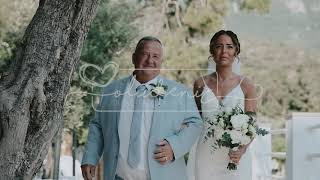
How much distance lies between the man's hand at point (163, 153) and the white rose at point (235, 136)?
0.61m

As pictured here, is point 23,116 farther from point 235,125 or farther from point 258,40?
point 258,40

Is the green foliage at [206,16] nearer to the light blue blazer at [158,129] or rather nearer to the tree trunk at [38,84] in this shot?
the light blue blazer at [158,129]

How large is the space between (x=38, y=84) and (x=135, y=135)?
53cm

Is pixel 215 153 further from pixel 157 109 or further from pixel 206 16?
pixel 206 16

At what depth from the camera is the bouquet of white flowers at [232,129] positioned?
3.81m

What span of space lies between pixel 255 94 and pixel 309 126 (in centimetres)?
88

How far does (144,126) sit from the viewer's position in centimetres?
336

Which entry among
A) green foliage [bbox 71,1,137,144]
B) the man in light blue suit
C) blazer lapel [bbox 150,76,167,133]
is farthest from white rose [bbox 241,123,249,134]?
green foliage [bbox 71,1,137,144]

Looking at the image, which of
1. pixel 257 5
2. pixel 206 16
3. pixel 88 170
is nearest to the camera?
pixel 88 170

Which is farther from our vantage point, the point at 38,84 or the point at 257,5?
the point at 257,5

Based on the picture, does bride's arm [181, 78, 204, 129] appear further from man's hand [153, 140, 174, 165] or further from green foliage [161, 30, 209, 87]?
green foliage [161, 30, 209, 87]

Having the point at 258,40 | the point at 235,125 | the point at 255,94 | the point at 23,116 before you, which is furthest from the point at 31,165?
the point at 258,40

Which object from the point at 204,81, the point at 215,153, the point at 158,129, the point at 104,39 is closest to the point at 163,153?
the point at 158,129

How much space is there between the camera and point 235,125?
12.5 feet
